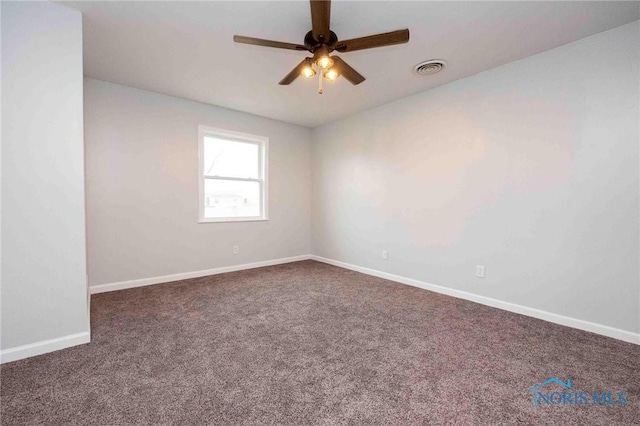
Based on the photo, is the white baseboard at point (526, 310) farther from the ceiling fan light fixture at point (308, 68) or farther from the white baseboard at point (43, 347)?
the white baseboard at point (43, 347)

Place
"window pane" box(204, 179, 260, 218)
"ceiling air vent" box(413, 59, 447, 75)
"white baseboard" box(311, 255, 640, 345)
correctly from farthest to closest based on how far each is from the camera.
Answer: "window pane" box(204, 179, 260, 218), "ceiling air vent" box(413, 59, 447, 75), "white baseboard" box(311, 255, 640, 345)

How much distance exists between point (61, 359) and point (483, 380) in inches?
110

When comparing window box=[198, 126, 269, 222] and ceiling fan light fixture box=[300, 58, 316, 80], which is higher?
ceiling fan light fixture box=[300, 58, 316, 80]

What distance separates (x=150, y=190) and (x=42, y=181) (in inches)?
65.8

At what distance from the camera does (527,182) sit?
2648 mm

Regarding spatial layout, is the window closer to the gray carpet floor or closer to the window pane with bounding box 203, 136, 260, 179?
the window pane with bounding box 203, 136, 260, 179

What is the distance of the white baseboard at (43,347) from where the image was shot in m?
1.83

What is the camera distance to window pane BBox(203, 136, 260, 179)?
414 cm

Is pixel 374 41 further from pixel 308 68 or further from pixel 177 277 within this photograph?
pixel 177 277

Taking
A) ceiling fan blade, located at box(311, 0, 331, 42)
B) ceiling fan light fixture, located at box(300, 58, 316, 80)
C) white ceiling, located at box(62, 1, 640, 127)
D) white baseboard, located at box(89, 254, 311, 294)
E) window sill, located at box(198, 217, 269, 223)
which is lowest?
white baseboard, located at box(89, 254, 311, 294)

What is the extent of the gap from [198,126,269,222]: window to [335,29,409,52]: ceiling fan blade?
281cm

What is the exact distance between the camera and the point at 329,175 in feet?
15.9

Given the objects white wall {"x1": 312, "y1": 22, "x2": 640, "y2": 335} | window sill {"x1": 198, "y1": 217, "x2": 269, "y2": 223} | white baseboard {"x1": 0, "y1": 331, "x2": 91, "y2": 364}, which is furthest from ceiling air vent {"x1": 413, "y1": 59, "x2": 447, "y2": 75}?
white baseboard {"x1": 0, "y1": 331, "x2": 91, "y2": 364}

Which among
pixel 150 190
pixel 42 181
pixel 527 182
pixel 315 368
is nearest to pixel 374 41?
pixel 527 182
